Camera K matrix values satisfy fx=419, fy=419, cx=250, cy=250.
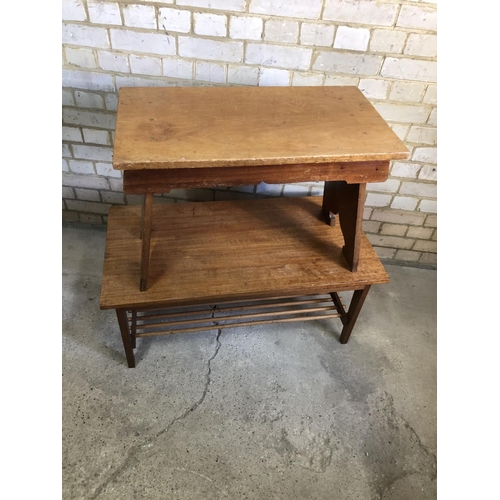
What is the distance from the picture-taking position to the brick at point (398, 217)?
265 centimetres

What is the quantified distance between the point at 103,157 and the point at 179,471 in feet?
5.74

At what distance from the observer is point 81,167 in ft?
8.36

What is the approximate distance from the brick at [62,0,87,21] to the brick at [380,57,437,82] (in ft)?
4.95

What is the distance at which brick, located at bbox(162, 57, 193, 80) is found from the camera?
2.14m

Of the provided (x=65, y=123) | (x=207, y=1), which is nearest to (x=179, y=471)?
(x=65, y=123)

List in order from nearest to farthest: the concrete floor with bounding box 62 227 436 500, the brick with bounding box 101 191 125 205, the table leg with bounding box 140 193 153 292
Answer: the table leg with bounding box 140 193 153 292, the concrete floor with bounding box 62 227 436 500, the brick with bounding box 101 191 125 205

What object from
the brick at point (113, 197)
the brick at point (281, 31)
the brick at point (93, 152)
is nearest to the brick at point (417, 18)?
the brick at point (281, 31)

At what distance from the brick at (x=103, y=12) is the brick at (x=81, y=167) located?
804mm

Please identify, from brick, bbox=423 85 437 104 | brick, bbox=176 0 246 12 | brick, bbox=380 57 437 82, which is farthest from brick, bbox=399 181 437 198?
brick, bbox=176 0 246 12

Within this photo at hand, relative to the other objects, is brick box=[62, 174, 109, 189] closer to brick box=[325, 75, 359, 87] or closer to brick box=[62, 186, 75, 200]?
brick box=[62, 186, 75, 200]

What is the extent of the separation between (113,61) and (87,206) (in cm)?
97

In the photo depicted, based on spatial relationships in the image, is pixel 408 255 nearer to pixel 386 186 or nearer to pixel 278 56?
pixel 386 186

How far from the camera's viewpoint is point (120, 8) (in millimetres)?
1991

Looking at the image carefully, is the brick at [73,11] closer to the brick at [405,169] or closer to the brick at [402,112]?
the brick at [402,112]
